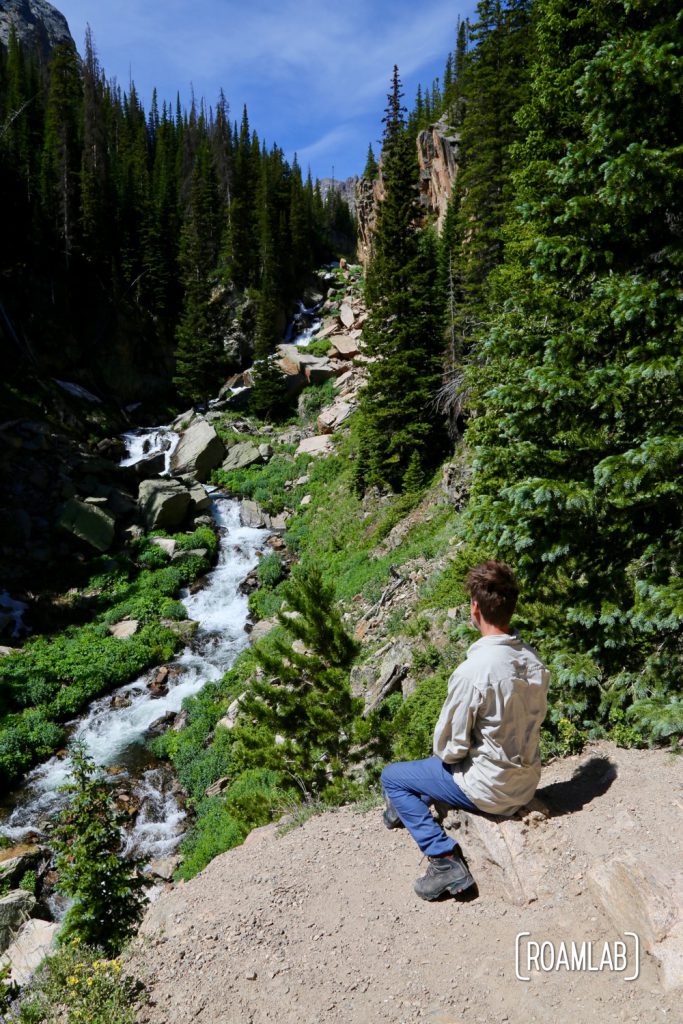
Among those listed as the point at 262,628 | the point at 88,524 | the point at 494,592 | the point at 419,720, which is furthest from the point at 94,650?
the point at 494,592

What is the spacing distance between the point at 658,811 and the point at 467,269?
810 inches

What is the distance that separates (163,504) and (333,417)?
13080 mm

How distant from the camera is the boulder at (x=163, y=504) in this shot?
1006 inches

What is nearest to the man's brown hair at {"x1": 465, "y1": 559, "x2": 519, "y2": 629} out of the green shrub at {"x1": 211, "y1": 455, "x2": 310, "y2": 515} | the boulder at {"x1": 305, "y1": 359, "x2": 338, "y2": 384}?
the green shrub at {"x1": 211, "y1": 455, "x2": 310, "y2": 515}

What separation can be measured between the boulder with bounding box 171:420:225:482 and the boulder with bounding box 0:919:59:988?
23457mm

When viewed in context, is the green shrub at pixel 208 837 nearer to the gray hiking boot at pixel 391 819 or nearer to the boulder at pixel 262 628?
the gray hiking boot at pixel 391 819

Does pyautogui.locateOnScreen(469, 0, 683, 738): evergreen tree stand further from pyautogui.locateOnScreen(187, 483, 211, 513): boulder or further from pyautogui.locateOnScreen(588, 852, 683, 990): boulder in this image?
pyautogui.locateOnScreen(187, 483, 211, 513): boulder

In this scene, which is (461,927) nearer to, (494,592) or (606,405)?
(494,592)

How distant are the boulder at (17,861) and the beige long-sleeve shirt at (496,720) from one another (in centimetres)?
1078

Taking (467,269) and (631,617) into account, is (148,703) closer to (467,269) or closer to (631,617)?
(631,617)

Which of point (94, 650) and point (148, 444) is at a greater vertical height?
point (148, 444)

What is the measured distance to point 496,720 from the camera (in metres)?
4.02

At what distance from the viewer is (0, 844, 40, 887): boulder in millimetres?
10562

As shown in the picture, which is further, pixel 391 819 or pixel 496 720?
pixel 391 819
